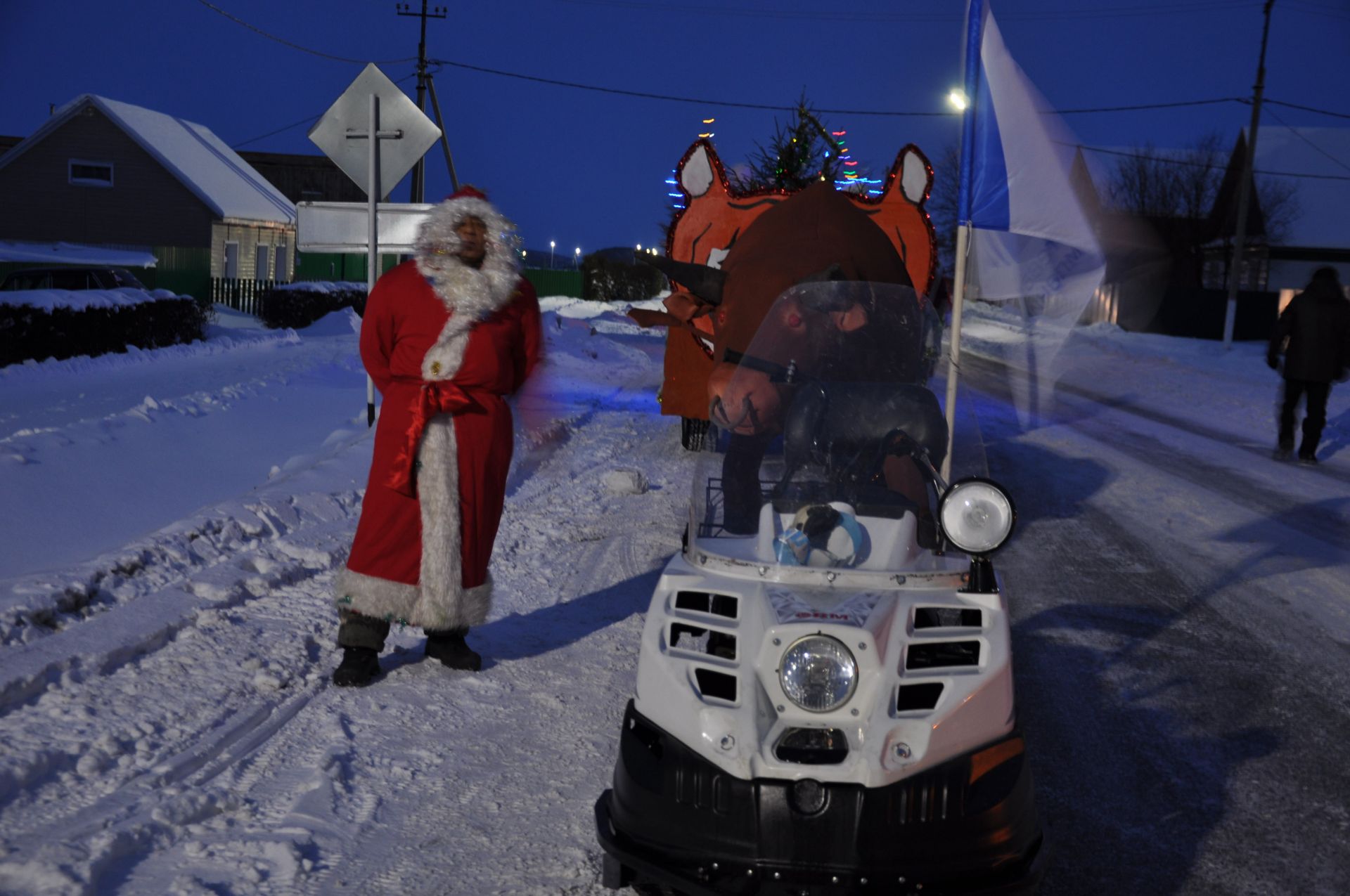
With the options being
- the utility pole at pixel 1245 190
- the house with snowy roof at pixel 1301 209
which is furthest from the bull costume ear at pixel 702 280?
the house with snowy roof at pixel 1301 209

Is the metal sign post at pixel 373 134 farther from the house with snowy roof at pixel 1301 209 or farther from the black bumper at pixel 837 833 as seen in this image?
the house with snowy roof at pixel 1301 209

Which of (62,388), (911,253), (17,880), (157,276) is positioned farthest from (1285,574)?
(157,276)

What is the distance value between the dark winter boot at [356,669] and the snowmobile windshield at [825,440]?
1964 mm

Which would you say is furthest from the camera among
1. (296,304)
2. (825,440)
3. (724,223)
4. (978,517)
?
(296,304)

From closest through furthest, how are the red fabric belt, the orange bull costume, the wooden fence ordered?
the red fabric belt < the orange bull costume < the wooden fence

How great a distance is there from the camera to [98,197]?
43750 millimetres

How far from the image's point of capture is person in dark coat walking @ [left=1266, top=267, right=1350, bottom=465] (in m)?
13.0

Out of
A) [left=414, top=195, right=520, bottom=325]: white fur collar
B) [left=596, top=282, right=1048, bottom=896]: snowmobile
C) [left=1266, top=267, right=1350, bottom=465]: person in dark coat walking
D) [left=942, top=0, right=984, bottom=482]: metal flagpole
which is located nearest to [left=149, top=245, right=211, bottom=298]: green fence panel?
[left=1266, top=267, right=1350, bottom=465]: person in dark coat walking

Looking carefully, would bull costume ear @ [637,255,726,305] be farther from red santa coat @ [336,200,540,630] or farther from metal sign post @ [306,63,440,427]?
metal sign post @ [306,63,440,427]

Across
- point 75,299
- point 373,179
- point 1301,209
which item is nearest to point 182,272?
point 75,299

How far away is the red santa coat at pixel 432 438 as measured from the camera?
5.00 metres

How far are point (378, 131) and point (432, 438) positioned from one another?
6.00 meters

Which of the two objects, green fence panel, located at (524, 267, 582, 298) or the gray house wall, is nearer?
the gray house wall

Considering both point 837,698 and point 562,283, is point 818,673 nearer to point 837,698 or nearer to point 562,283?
point 837,698
